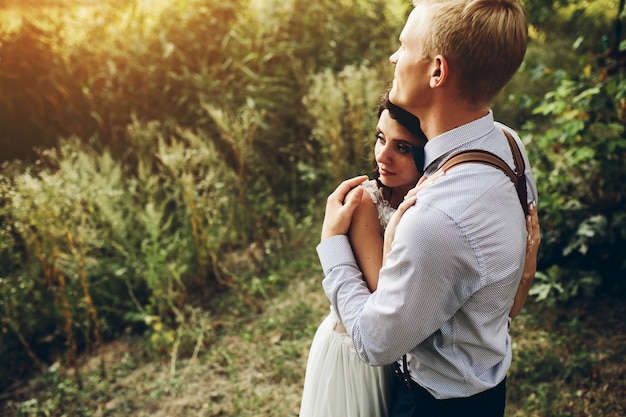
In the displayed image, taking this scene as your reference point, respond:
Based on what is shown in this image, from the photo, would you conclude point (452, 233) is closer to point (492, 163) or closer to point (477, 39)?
point (492, 163)

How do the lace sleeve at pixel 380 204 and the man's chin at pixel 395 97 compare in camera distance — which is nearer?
the man's chin at pixel 395 97

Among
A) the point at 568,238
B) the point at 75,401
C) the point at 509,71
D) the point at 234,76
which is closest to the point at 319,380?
the point at 509,71

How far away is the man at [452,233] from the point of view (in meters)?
1.10

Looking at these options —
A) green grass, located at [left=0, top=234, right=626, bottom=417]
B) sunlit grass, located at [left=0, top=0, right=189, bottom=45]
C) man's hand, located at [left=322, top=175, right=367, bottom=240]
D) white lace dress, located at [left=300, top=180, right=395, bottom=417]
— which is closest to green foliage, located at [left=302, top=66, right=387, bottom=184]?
green grass, located at [left=0, top=234, right=626, bottom=417]

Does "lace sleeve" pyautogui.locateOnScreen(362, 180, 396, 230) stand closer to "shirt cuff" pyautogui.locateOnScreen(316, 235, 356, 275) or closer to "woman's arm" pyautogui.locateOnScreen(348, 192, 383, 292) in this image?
"woman's arm" pyautogui.locateOnScreen(348, 192, 383, 292)

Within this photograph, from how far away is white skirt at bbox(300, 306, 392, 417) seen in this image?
1592 millimetres

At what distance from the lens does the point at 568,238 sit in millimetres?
3527

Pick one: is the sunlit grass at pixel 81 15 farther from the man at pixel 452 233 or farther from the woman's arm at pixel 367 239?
the man at pixel 452 233

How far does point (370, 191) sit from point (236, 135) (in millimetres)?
3020

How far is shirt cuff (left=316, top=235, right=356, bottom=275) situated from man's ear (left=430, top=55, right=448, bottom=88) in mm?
469

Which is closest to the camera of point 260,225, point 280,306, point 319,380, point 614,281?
point 319,380

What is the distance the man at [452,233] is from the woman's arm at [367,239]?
57 millimetres

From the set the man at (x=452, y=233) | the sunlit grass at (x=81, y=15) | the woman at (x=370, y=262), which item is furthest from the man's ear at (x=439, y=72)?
the sunlit grass at (x=81, y=15)

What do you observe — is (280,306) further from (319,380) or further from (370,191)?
(370,191)
